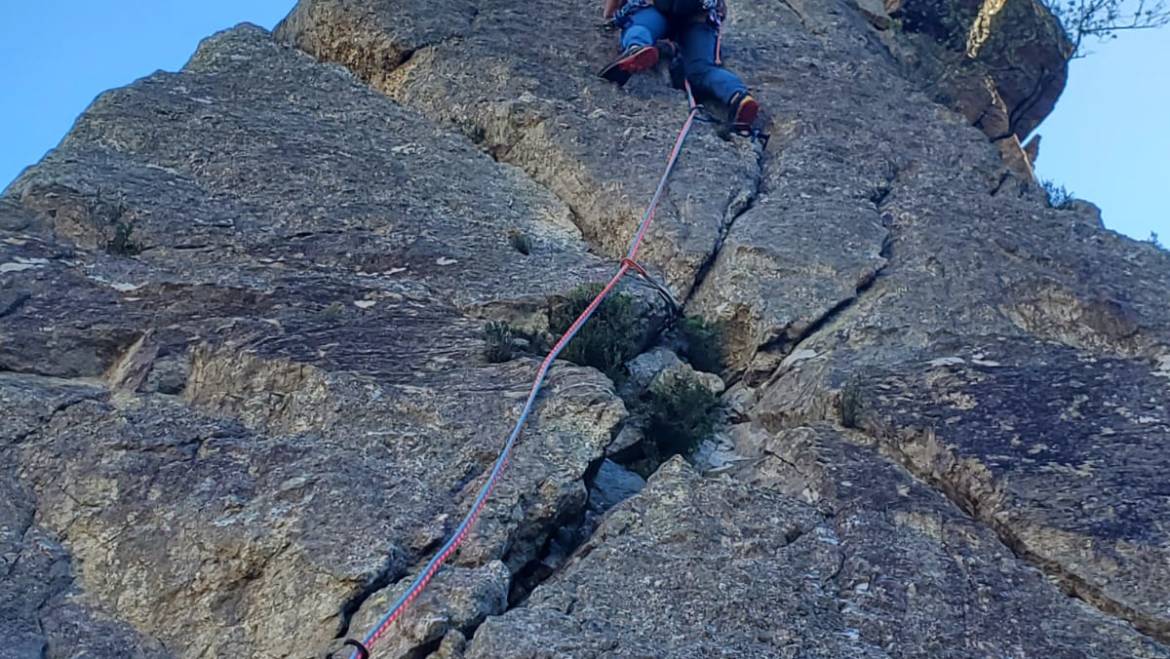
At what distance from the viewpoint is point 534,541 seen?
6961mm

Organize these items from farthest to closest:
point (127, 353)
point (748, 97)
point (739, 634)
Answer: point (748, 97) < point (127, 353) < point (739, 634)

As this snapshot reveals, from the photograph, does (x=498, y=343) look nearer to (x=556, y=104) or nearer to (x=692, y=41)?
(x=556, y=104)

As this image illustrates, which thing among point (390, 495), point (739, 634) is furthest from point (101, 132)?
point (739, 634)

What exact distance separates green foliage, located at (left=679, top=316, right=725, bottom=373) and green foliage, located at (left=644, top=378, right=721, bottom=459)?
61cm

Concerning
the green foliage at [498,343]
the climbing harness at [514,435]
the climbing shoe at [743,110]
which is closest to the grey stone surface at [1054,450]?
the climbing harness at [514,435]

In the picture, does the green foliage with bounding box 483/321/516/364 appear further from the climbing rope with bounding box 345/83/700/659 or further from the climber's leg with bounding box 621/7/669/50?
the climber's leg with bounding box 621/7/669/50

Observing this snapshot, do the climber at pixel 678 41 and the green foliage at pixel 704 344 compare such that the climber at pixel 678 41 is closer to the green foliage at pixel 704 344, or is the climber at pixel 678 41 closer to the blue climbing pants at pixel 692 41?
the blue climbing pants at pixel 692 41

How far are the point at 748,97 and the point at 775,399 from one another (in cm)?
378

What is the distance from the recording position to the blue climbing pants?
40.2 feet

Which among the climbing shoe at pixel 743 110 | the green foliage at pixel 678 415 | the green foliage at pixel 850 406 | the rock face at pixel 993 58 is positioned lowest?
the green foliage at pixel 678 415

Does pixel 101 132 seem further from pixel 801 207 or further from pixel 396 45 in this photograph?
pixel 801 207

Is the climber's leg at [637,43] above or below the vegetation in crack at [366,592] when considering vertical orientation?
above

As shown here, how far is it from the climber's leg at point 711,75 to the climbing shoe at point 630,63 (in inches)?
18.7

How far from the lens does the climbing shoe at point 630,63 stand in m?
12.0
